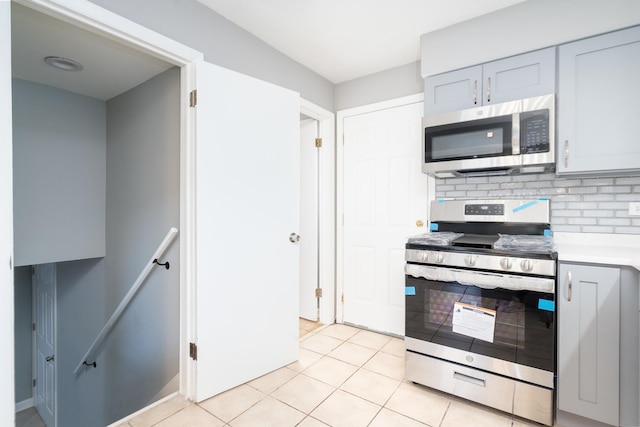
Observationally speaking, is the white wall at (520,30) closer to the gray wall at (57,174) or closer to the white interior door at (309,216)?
the white interior door at (309,216)

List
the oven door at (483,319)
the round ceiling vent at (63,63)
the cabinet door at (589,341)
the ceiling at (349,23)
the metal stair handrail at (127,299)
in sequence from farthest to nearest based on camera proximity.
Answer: the round ceiling vent at (63,63), the metal stair handrail at (127,299), the ceiling at (349,23), the oven door at (483,319), the cabinet door at (589,341)

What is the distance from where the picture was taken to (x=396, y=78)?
2695 millimetres

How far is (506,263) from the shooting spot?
1.60m

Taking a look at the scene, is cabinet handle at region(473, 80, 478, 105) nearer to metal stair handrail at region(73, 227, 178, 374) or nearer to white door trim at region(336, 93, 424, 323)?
white door trim at region(336, 93, 424, 323)

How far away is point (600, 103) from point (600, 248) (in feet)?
2.73

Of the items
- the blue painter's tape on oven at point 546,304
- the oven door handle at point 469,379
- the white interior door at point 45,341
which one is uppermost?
the blue painter's tape on oven at point 546,304

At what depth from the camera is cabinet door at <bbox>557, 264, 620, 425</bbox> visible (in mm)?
1438

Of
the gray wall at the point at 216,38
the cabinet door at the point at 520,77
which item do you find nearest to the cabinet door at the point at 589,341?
the cabinet door at the point at 520,77

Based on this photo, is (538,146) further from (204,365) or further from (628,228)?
(204,365)

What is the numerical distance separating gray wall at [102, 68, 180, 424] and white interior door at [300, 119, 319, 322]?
4.16ft

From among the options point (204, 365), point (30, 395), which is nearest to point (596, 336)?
point (204, 365)

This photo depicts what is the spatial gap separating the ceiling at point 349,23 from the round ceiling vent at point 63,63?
129 centimetres

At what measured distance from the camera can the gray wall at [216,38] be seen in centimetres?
162

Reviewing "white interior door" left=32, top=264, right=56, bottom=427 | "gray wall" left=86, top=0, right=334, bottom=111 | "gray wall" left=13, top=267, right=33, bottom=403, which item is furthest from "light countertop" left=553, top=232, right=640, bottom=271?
"gray wall" left=13, top=267, right=33, bottom=403
